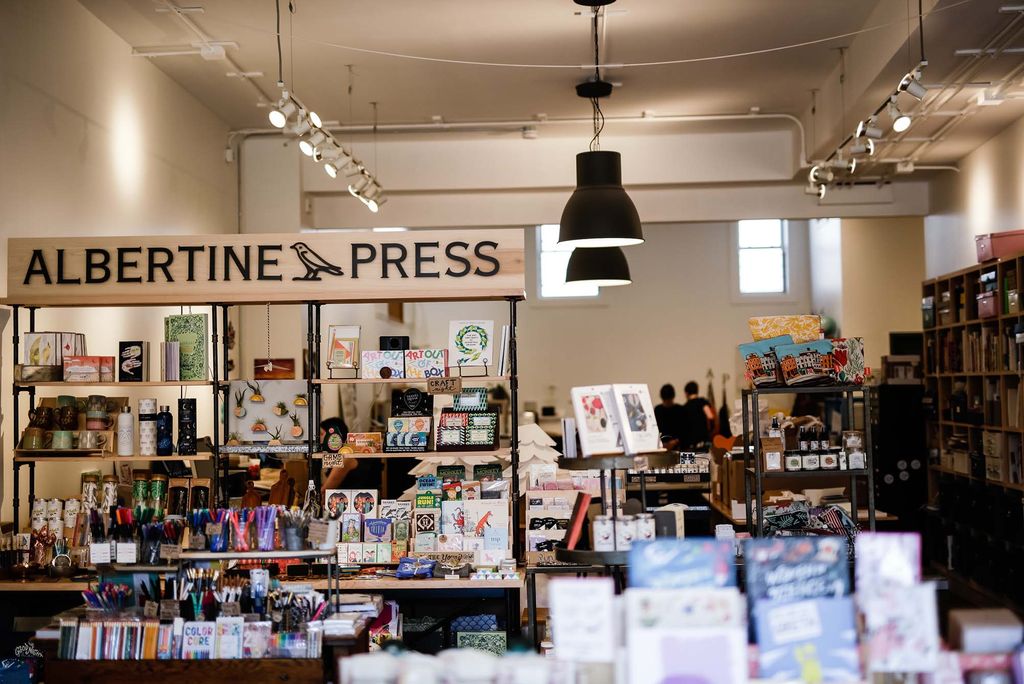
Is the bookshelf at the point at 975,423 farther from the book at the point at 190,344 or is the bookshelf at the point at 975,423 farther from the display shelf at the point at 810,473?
the book at the point at 190,344

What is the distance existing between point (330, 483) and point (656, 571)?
5463 mm

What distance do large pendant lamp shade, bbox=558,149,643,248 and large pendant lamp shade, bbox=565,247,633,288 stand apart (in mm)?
1506

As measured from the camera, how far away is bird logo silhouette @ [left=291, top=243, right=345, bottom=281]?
538cm

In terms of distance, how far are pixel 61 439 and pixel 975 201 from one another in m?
8.01

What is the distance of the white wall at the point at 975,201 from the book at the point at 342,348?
572 centimetres

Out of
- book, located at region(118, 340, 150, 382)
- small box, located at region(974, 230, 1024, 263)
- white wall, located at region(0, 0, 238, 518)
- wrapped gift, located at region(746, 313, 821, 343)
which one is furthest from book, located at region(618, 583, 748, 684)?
small box, located at region(974, 230, 1024, 263)

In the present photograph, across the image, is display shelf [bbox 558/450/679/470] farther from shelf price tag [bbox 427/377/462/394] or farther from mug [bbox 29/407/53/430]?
mug [bbox 29/407/53/430]

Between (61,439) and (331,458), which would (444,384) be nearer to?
(331,458)

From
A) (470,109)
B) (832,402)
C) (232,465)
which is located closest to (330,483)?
(232,465)

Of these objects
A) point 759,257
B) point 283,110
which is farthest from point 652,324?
point 283,110

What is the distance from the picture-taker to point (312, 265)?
539 cm

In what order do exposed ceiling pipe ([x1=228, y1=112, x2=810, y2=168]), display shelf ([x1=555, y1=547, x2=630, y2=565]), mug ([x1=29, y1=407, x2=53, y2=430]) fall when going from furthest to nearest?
exposed ceiling pipe ([x1=228, y1=112, x2=810, y2=168]) → mug ([x1=29, y1=407, x2=53, y2=430]) → display shelf ([x1=555, y1=547, x2=630, y2=565])

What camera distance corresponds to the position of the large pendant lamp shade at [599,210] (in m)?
5.40

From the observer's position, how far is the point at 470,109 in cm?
920
